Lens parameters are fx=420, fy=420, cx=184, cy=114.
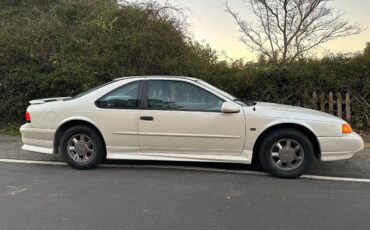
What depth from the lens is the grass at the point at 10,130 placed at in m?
10.1

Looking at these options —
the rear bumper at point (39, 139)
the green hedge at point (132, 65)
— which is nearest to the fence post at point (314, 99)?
the green hedge at point (132, 65)

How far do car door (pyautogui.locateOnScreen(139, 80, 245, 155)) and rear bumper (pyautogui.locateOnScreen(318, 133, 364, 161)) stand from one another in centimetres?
116

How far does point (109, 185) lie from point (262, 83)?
5.66 metres

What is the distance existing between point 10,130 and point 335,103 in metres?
7.88

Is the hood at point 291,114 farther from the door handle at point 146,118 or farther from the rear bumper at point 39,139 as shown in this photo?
the rear bumper at point 39,139

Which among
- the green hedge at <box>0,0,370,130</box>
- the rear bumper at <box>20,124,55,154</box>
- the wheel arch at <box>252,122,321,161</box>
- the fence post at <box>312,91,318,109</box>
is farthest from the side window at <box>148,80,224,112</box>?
the fence post at <box>312,91,318,109</box>

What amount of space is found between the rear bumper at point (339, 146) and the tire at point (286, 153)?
0.19 metres

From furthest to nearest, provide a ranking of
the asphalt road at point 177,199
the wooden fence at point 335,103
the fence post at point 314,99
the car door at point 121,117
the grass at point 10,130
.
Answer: the grass at point 10,130
the fence post at point 314,99
the wooden fence at point 335,103
the car door at point 121,117
the asphalt road at point 177,199

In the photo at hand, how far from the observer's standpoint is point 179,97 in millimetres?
6391

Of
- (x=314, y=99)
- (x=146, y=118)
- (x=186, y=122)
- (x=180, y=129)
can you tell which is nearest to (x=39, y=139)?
(x=146, y=118)

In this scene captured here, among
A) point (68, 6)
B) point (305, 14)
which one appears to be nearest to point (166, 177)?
point (68, 6)

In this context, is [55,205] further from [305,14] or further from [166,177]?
[305,14]

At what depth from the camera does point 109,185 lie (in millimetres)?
5766

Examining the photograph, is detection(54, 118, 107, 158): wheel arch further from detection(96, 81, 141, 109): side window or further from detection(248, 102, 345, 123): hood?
detection(248, 102, 345, 123): hood
